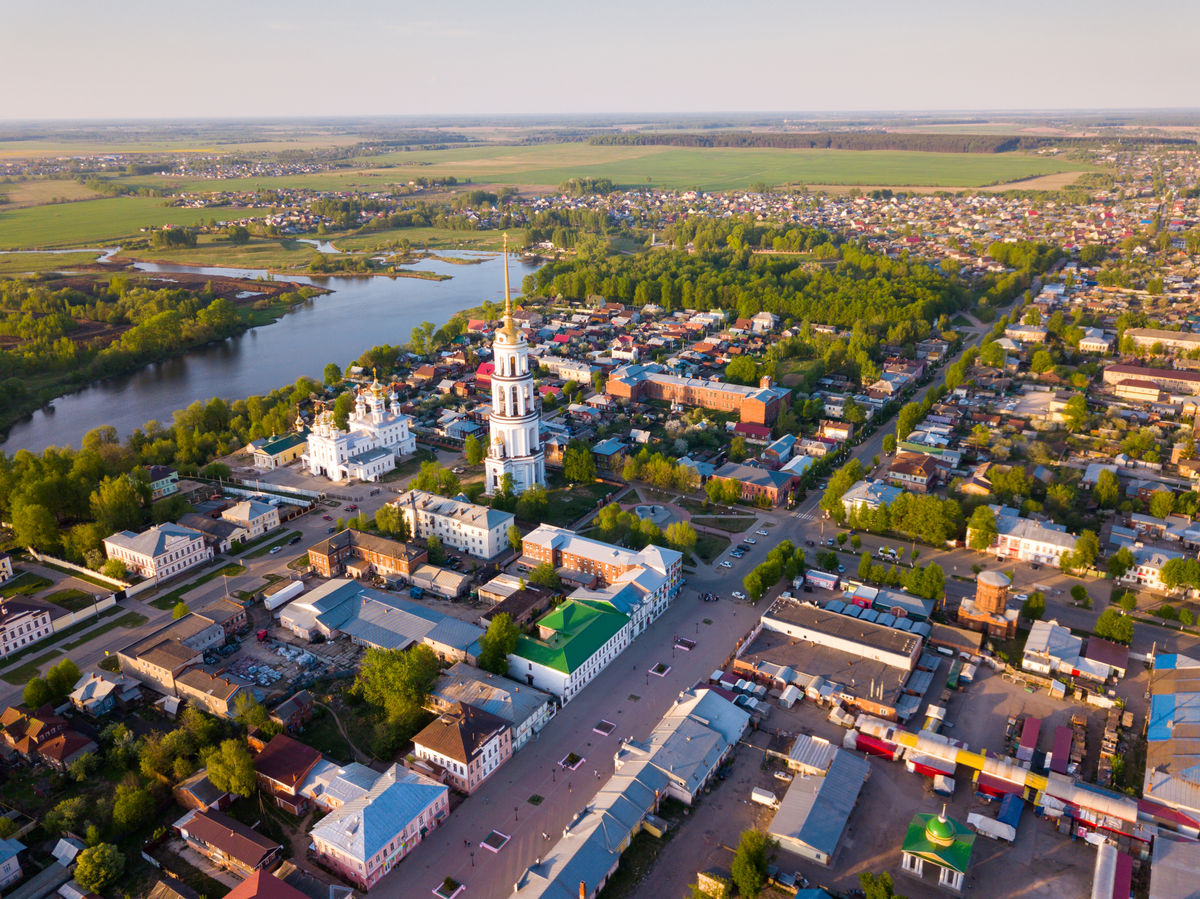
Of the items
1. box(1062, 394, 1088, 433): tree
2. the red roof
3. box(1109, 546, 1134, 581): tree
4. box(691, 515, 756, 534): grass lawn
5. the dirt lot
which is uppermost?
box(1062, 394, 1088, 433): tree

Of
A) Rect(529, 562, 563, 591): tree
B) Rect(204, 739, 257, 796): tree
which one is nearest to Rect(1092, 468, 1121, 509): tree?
Rect(529, 562, 563, 591): tree

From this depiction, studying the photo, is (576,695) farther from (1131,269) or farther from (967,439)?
(1131,269)

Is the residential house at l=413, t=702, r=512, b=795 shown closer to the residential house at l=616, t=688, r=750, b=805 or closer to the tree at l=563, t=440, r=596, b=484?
the residential house at l=616, t=688, r=750, b=805

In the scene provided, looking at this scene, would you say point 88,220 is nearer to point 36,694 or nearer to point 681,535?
point 36,694

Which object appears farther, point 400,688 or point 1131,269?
point 1131,269

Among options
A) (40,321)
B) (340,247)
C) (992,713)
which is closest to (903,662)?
(992,713)

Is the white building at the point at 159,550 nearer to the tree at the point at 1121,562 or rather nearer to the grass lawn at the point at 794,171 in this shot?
the tree at the point at 1121,562
